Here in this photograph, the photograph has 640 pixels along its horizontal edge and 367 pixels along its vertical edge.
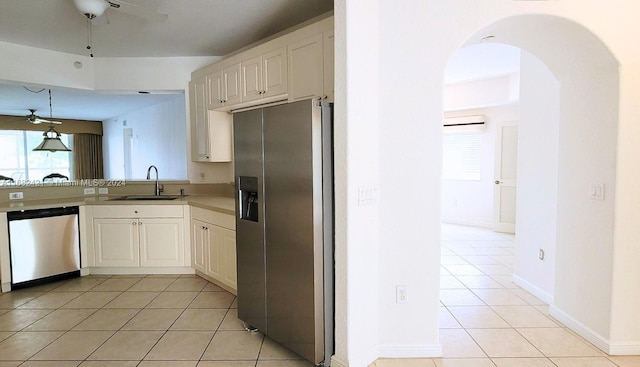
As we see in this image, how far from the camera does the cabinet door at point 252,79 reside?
11.0 feet

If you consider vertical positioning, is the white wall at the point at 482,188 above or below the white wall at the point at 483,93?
below

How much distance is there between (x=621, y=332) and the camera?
226cm

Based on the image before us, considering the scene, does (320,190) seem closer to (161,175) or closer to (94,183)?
(94,183)

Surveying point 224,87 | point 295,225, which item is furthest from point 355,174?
point 224,87

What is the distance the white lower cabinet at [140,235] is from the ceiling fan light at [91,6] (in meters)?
2.00

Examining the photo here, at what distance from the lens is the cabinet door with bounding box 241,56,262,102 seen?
3340 millimetres

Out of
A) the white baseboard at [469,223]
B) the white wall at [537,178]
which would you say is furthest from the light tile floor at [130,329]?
the white baseboard at [469,223]

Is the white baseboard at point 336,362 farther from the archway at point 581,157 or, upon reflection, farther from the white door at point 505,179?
the white door at point 505,179

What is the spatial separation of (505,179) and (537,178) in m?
3.11

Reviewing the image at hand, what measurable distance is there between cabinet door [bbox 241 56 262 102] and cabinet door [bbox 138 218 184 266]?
162 centimetres

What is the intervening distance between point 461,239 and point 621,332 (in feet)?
11.1

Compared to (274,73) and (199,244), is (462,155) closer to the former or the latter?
(274,73)

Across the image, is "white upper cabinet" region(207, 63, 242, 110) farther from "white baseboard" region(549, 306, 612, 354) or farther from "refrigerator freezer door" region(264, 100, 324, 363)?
"white baseboard" region(549, 306, 612, 354)

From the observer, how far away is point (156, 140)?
7.05 meters
